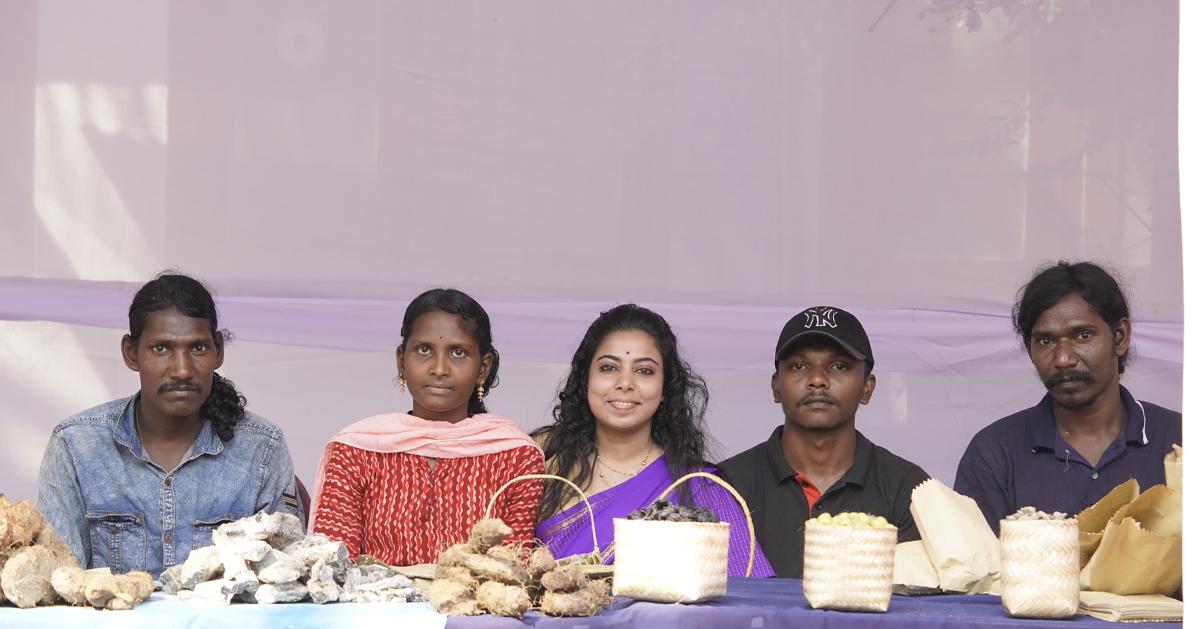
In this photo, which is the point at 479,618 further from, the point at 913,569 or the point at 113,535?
the point at 113,535

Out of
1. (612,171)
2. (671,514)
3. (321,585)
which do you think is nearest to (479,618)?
(321,585)

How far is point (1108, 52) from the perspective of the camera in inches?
196

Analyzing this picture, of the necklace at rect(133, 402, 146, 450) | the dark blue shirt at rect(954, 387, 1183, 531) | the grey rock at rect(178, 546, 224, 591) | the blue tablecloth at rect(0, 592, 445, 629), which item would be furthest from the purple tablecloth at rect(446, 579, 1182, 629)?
the necklace at rect(133, 402, 146, 450)

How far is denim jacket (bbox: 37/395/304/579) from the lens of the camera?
150 inches

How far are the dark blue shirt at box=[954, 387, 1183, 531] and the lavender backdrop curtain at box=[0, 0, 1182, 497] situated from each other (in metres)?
0.93

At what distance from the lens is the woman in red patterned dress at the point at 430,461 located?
3643mm

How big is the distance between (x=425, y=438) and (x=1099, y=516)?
5.84ft

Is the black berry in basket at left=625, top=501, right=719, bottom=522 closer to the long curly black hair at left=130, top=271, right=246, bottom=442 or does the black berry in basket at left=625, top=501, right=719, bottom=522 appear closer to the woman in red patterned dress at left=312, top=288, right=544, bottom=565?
the woman in red patterned dress at left=312, top=288, right=544, bottom=565

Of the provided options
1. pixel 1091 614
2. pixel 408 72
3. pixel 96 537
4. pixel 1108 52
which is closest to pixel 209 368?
pixel 96 537

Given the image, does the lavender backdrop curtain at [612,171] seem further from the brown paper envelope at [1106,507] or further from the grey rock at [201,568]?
the grey rock at [201,568]

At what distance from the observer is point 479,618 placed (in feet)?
8.70

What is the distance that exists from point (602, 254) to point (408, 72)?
38.0 inches

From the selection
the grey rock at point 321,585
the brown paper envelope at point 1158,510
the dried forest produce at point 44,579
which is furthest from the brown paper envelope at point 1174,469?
the dried forest produce at point 44,579

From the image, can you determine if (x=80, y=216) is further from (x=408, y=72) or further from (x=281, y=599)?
(x=281, y=599)
